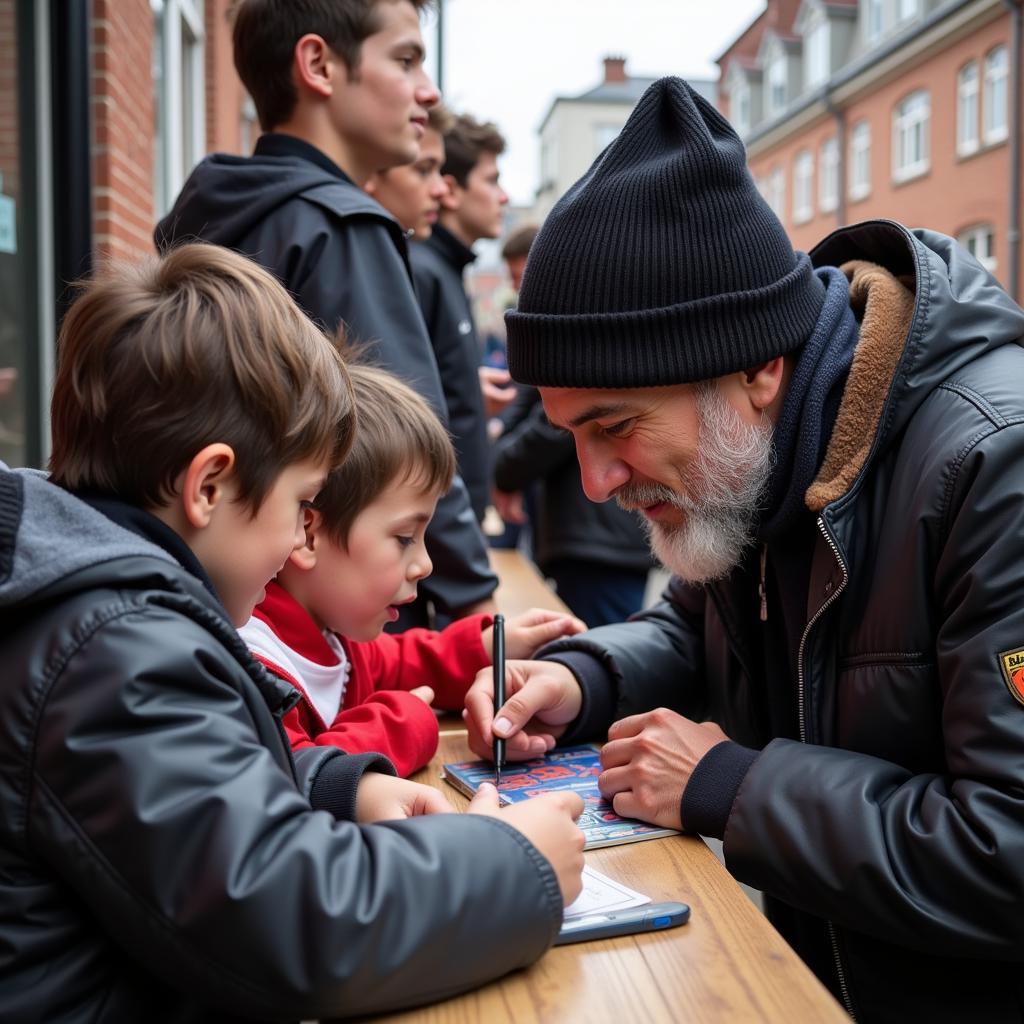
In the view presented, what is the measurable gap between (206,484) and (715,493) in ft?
2.79

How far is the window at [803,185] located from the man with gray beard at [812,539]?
1088 inches

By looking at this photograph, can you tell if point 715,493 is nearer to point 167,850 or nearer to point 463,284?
point 167,850

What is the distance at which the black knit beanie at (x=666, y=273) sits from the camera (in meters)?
1.70

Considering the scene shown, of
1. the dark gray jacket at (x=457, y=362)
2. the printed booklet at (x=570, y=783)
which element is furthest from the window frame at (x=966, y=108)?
the printed booklet at (x=570, y=783)

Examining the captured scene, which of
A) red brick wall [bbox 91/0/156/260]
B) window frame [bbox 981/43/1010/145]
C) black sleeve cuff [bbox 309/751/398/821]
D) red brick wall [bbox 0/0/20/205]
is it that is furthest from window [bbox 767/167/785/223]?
black sleeve cuff [bbox 309/751/398/821]

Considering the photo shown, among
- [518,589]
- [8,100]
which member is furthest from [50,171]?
[518,589]

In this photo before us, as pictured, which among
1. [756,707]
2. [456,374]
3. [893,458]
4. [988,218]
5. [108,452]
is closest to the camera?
[108,452]

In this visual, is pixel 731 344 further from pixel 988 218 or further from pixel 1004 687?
pixel 988 218

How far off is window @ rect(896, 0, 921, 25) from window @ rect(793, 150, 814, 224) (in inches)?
173

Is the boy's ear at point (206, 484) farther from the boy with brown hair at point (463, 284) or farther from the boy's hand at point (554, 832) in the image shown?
the boy with brown hair at point (463, 284)

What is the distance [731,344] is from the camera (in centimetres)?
171

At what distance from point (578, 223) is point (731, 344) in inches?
11.4

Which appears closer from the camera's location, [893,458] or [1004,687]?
[1004,687]

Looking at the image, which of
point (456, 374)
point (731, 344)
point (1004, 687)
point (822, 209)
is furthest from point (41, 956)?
point (822, 209)
